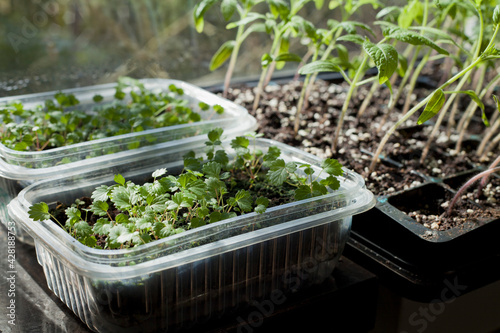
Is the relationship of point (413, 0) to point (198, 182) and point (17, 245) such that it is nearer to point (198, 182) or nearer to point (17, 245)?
point (198, 182)

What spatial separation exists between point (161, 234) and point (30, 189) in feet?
1.01

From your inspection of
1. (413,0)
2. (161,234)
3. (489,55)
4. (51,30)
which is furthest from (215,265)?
(51,30)

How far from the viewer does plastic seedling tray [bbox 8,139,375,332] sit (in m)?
0.74

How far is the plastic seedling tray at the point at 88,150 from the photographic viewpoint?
100cm

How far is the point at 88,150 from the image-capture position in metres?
1.07

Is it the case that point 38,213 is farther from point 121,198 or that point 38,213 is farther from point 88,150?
point 88,150

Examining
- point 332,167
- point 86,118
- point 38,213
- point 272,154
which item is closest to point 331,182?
point 332,167

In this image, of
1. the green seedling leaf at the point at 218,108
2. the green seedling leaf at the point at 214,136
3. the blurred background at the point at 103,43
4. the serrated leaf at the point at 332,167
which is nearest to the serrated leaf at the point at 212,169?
the green seedling leaf at the point at 214,136

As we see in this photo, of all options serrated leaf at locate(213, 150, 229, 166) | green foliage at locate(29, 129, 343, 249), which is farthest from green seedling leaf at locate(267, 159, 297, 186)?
serrated leaf at locate(213, 150, 229, 166)

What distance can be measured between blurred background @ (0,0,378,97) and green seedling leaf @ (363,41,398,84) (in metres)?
0.88

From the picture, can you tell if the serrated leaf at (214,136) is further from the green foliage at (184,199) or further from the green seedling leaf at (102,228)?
the green seedling leaf at (102,228)

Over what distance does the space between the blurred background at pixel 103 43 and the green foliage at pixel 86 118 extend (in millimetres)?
180

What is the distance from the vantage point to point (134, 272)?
720mm

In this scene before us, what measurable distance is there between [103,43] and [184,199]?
0.91m
